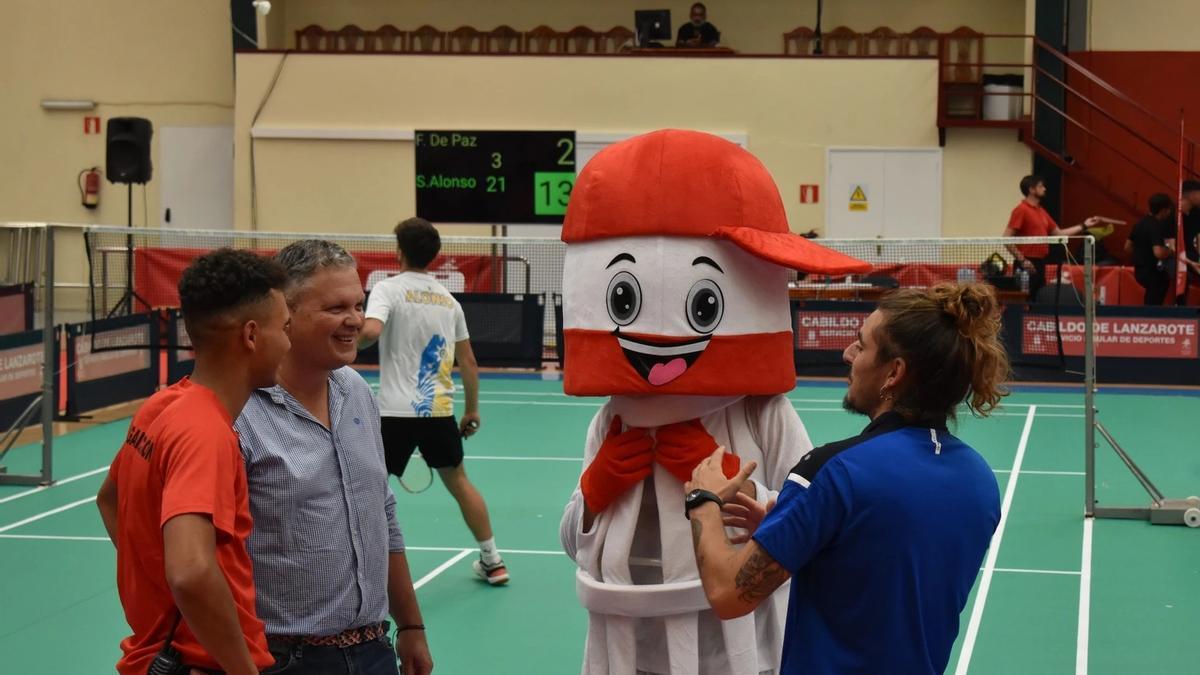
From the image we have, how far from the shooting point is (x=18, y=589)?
8594 mm

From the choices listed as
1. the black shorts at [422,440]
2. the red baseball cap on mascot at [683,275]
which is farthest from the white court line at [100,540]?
the red baseball cap on mascot at [683,275]

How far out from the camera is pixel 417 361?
26.5ft

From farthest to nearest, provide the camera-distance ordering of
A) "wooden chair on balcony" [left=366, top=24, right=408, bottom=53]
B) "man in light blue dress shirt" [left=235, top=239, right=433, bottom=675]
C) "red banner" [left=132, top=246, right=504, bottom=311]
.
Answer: "wooden chair on balcony" [left=366, top=24, right=408, bottom=53] < "red banner" [left=132, top=246, right=504, bottom=311] < "man in light blue dress shirt" [left=235, top=239, right=433, bottom=675]

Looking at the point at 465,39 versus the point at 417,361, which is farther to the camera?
the point at 465,39

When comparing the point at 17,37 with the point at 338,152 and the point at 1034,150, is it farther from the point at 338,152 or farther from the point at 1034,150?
the point at 1034,150

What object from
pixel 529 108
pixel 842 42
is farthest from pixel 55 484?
pixel 842 42

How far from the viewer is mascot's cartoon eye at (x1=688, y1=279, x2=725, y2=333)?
4426 mm

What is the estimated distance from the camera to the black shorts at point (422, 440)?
8062 mm

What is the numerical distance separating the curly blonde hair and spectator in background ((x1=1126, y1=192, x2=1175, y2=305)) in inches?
651

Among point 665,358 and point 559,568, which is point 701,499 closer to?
point 665,358

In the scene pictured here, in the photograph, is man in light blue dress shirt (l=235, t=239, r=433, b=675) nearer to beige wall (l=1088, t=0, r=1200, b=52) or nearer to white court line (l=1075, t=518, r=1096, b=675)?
white court line (l=1075, t=518, r=1096, b=675)

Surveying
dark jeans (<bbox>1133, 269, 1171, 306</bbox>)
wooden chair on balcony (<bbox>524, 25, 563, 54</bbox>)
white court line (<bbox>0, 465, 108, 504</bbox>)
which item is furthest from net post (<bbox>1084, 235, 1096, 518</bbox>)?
wooden chair on balcony (<bbox>524, 25, 563, 54</bbox>)

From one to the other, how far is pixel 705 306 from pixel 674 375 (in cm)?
24

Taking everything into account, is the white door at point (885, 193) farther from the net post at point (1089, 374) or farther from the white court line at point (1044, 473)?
the net post at point (1089, 374)
